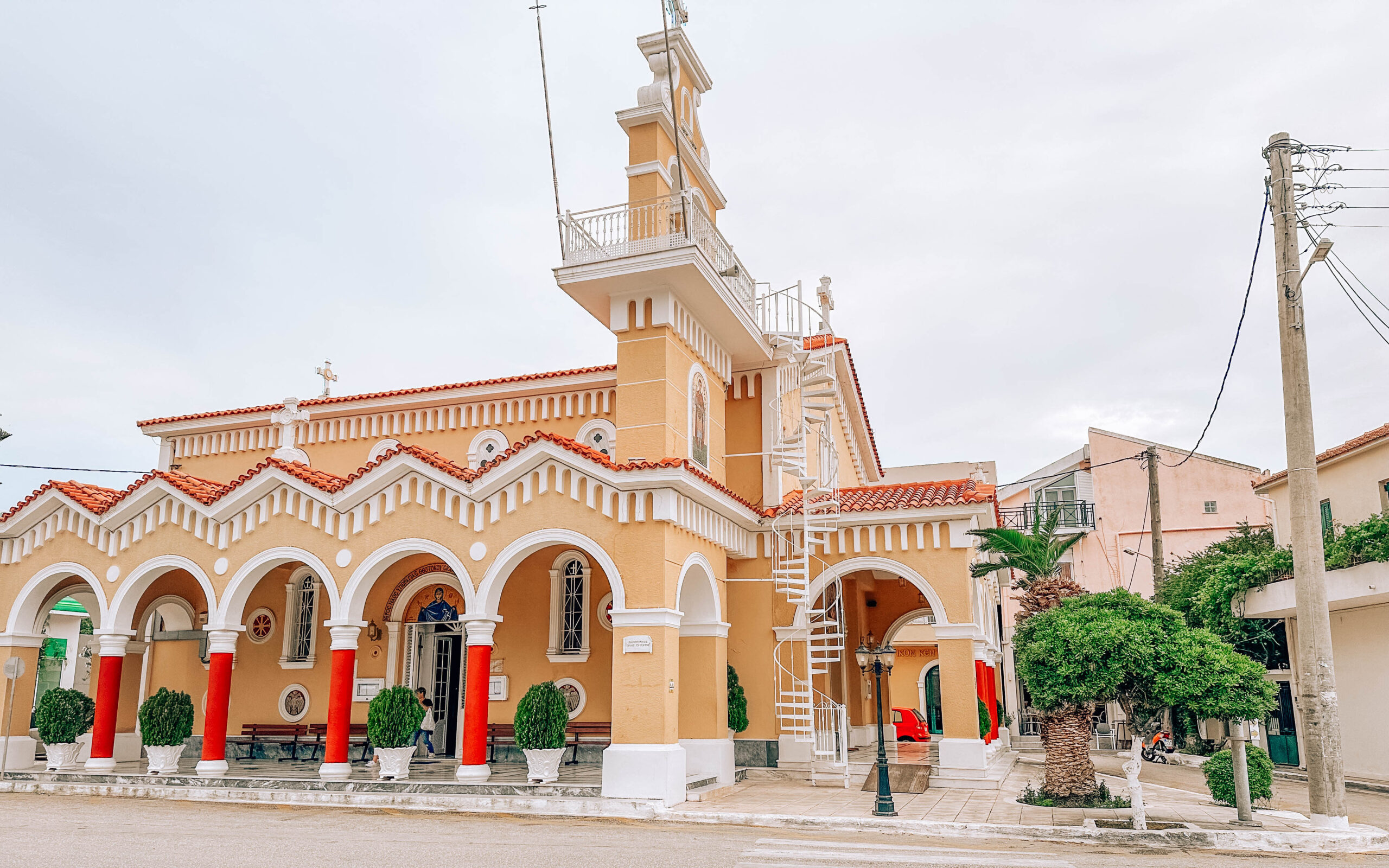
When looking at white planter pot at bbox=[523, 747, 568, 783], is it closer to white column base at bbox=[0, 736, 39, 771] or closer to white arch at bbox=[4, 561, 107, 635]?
white arch at bbox=[4, 561, 107, 635]

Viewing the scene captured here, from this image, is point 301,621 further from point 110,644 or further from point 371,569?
point 371,569

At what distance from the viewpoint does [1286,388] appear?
12789mm

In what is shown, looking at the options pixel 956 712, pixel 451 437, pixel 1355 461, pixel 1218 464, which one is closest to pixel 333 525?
pixel 451 437

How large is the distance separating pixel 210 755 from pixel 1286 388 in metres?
17.0

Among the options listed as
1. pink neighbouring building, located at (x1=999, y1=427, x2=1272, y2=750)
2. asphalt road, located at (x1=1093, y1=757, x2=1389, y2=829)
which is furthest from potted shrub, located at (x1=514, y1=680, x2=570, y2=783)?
pink neighbouring building, located at (x1=999, y1=427, x2=1272, y2=750)

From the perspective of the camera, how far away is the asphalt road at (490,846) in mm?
10055

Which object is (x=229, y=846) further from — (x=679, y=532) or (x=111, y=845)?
(x=679, y=532)

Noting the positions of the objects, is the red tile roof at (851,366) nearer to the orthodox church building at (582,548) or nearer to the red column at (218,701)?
the orthodox church building at (582,548)

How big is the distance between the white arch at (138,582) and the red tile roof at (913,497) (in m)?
10.4

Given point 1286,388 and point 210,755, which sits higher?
point 1286,388

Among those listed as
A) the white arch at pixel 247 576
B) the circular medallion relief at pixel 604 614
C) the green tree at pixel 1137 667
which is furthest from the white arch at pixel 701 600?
the white arch at pixel 247 576

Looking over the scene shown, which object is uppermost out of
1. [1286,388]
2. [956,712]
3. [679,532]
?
[1286,388]

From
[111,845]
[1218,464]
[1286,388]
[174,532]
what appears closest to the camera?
[111,845]

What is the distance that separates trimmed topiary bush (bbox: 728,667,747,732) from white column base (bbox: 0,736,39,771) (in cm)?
1234
